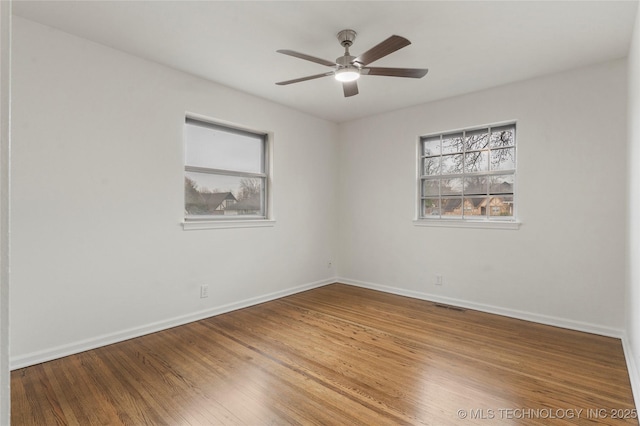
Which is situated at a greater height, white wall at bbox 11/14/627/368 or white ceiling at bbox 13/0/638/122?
white ceiling at bbox 13/0/638/122

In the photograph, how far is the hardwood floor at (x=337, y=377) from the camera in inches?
76.3

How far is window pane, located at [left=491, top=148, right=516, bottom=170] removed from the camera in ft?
12.4

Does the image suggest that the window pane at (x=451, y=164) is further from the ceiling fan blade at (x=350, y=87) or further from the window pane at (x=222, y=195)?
the window pane at (x=222, y=195)

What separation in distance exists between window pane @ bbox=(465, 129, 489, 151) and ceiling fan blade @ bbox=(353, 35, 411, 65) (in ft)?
7.23

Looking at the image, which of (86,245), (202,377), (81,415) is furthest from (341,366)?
(86,245)

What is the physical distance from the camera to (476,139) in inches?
160

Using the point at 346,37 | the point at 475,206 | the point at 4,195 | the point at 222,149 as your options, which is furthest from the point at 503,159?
the point at 4,195

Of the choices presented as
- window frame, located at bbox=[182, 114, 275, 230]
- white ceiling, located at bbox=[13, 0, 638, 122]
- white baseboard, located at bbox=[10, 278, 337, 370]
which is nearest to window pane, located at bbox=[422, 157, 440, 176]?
white ceiling, located at bbox=[13, 0, 638, 122]

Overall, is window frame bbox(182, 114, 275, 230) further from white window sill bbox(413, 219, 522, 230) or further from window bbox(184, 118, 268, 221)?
white window sill bbox(413, 219, 522, 230)

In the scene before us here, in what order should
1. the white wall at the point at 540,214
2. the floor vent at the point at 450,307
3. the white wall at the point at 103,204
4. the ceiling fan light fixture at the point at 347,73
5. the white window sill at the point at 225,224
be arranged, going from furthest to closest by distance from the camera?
1. the floor vent at the point at 450,307
2. the white window sill at the point at 225,224
3. the white wall at the point at 540,214
4. the ceiling fan light fixture at the point at 347,73
5. the white wall at the point at 103,204

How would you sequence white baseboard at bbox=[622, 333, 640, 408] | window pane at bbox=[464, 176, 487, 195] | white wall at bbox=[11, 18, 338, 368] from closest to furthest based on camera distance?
white baseboard at bbox=[622, 333, 640, 408] → white wall at bbox=[11, 18, 338, 368] → window pane at bbox=[464, 176, 487, 195]

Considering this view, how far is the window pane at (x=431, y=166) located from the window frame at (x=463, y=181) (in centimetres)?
2

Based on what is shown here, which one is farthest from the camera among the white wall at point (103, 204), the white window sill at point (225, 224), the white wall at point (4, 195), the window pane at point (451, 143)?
the window pane at point (451, 143)

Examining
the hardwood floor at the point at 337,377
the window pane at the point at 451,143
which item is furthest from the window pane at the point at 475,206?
the hardwood floor at the point at 337,377
